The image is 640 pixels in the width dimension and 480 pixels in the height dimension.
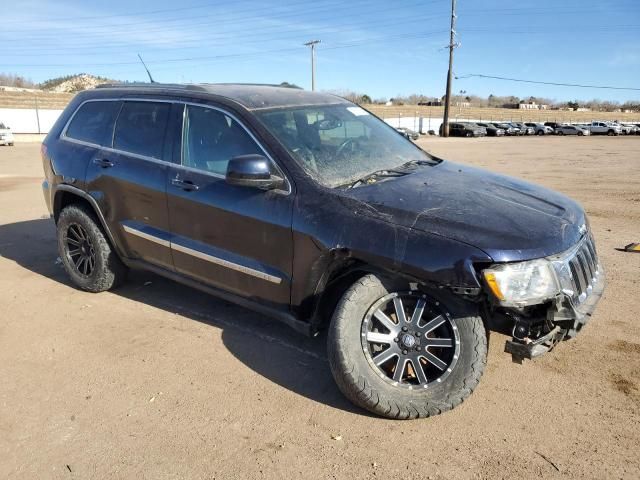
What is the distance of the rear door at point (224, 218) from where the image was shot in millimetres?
3420

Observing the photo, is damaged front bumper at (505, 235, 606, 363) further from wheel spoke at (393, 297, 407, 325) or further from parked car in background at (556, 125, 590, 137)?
parked car in background at (556, 125, 590, 137)

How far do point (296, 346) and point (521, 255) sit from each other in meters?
1.83

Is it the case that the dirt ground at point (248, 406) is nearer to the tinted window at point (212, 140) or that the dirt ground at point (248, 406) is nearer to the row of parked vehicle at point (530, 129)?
the tinted window at point (212, 140)

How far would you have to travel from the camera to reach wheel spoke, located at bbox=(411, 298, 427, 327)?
297cm

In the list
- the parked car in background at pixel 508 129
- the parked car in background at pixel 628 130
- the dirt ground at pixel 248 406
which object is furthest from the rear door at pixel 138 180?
the parked car in background at pixel 628 130

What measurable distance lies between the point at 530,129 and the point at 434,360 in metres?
57.5

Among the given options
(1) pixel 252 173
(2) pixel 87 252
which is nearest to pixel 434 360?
(1) pixel 252 173

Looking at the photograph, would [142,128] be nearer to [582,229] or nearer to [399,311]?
[399,311]

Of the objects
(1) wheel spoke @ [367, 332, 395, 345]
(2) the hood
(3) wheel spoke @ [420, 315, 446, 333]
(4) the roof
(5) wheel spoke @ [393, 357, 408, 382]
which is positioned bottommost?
(5) wheel spoke @ [393, 357, 408, 382]

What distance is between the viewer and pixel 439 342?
2947 millimetres

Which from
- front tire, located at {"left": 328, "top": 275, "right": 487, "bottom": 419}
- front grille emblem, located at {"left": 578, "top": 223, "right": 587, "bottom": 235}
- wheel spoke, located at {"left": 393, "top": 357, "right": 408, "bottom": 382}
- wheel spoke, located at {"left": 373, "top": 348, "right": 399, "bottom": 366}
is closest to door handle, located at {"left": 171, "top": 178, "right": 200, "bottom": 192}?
front tire, located at {"left": 328, "top": 275, "right": 487, "bottom": 419}

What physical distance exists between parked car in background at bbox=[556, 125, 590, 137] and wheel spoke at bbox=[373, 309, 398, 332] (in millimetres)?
56858

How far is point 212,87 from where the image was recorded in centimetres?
423

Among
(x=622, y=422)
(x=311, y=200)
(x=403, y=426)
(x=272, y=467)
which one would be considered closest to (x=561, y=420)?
(x=622, y=422)
